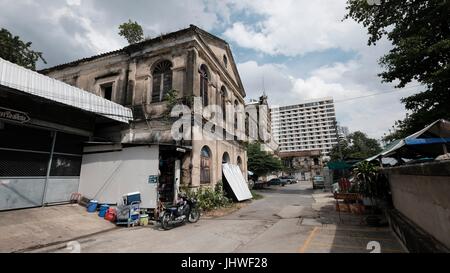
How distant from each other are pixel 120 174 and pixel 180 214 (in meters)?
3.69

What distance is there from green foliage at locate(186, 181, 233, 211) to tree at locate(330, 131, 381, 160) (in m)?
32.9

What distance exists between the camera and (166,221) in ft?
26.2

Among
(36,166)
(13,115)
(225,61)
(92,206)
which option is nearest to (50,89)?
(13,115)

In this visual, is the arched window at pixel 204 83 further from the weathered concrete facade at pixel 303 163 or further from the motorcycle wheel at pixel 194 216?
the weathered concrete facade at pixel 303 163

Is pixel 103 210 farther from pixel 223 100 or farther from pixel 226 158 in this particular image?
pixel 223 100

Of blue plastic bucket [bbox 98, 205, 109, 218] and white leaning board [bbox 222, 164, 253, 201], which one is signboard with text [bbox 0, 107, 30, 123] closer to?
blue plastic bucket [bbox 98, 205, 109, 218]

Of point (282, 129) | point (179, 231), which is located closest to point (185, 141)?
point (179, 231)

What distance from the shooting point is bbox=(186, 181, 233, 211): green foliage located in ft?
37.1

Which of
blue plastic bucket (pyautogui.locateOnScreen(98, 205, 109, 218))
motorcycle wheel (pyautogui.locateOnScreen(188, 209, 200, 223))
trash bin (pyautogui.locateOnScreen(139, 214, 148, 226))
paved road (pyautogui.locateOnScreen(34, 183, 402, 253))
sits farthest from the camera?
blue plastic bucket (pyautogui.locateOnScreen(98, 205, 109, 218))

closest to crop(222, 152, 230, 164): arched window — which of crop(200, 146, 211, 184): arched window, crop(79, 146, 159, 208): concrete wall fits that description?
crop(200, 146, 211, 184): arched window

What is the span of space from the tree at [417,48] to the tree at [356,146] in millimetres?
31357

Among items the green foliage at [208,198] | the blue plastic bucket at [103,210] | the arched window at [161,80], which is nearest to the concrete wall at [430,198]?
the green foliage at [208,198]
